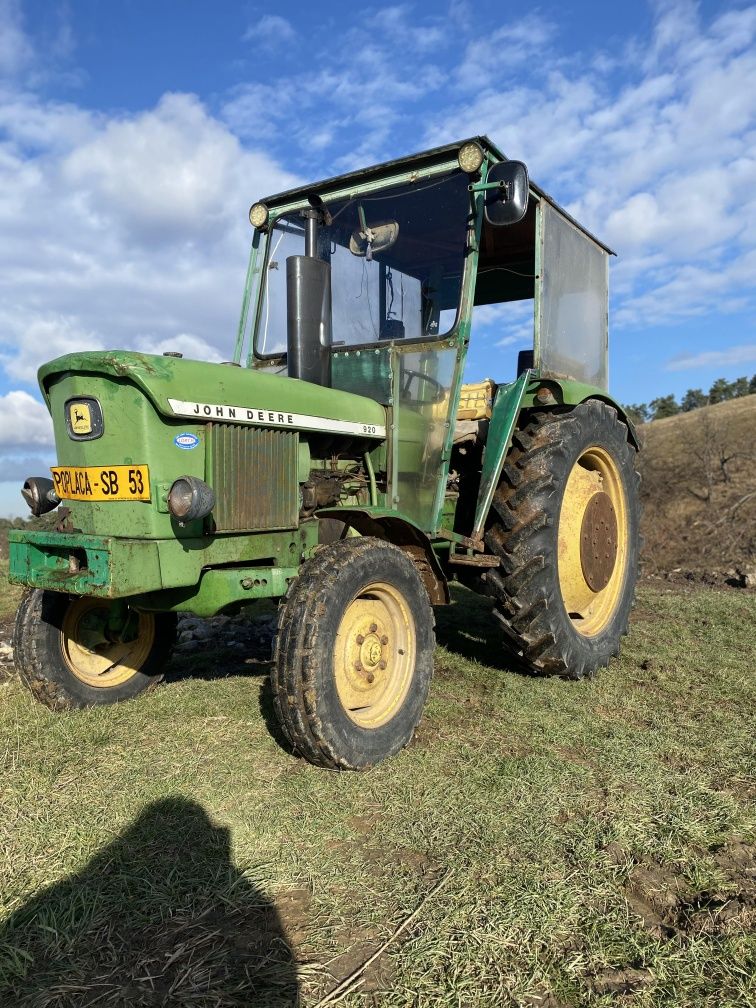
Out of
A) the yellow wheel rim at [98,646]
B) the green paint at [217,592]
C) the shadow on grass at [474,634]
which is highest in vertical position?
the green paint at [217,592]

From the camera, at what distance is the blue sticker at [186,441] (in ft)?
9.84

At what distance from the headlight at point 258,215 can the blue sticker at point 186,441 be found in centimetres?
200

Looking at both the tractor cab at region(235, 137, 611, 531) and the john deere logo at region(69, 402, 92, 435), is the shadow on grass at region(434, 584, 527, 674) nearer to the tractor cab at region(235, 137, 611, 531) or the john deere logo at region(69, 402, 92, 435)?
the tractor cab at region(235, 137, 611, 531)

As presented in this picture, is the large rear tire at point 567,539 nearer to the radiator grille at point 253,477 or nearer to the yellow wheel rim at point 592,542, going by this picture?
the yellow wheel rim at point 592,542

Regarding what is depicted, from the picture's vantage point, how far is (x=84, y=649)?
381 centimetres

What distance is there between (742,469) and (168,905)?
41.4ft

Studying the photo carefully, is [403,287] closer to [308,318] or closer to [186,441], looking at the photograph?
[308,318]

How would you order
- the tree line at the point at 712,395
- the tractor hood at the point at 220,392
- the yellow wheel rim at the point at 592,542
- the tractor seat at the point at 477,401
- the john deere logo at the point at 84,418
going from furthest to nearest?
the tree line at the point at 712,395
the tractor seat at the point at 477,401
the yellow wheel rim at the point at 592,542
the john deere logo at the point at 84,418
the tractor hood at the point at 220,392

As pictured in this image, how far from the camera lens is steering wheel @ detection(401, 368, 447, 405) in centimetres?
395

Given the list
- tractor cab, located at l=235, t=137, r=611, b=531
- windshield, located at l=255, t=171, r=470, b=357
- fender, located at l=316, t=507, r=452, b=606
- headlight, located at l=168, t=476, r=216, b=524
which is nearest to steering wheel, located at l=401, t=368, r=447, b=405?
tractor cab, located at l=235, t=137, r=611, b=531

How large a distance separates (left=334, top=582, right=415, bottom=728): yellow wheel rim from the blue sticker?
98 cm

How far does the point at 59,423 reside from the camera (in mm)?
3252

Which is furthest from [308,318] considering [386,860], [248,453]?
[386,860]

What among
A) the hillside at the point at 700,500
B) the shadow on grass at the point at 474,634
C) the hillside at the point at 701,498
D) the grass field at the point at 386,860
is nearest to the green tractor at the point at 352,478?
the grass field at the point at 386,860
